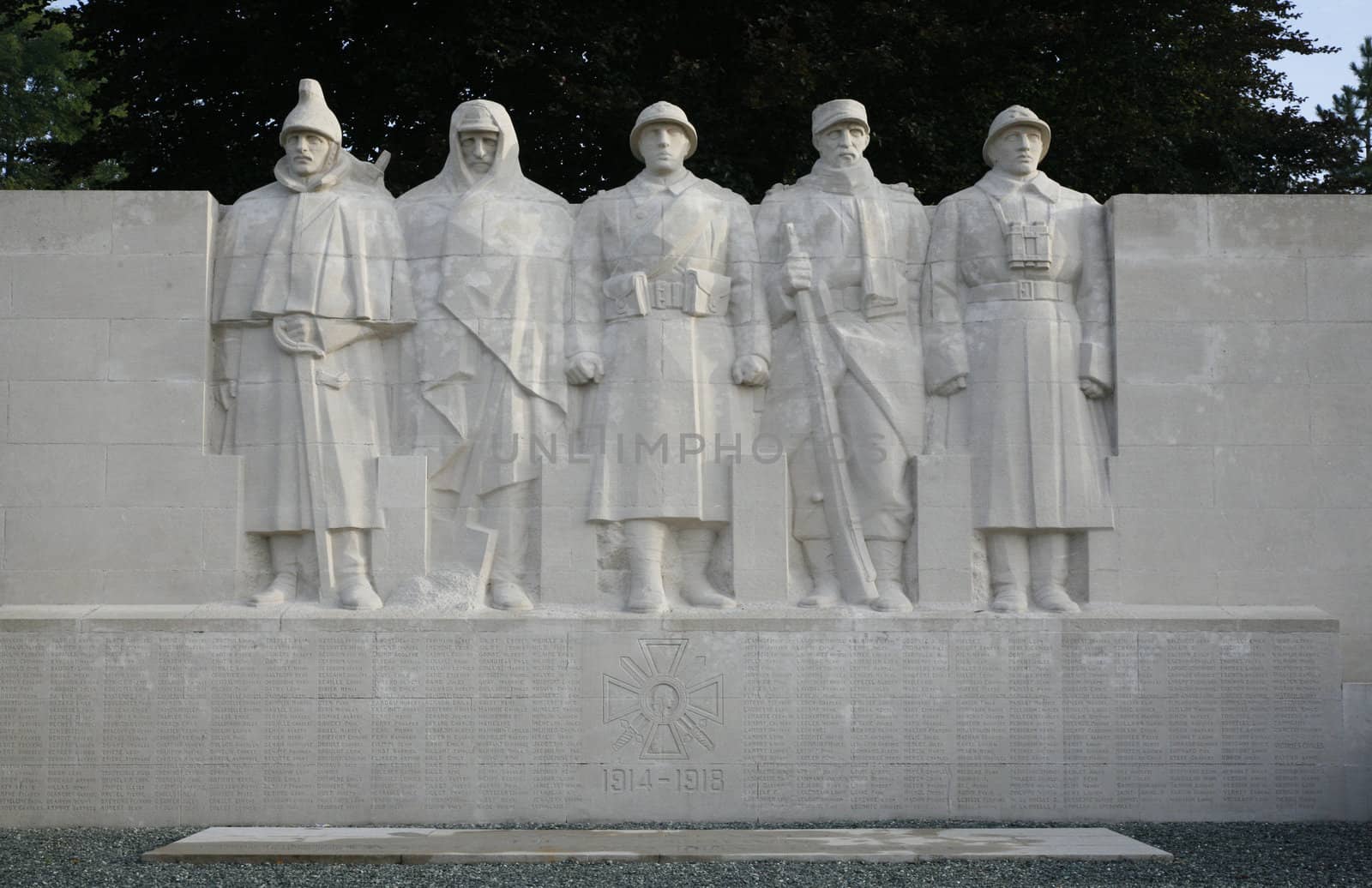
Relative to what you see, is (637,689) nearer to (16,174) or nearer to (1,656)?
(1,656)

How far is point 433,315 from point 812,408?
2.65 m

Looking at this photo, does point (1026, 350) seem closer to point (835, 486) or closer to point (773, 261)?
point (835, 486)

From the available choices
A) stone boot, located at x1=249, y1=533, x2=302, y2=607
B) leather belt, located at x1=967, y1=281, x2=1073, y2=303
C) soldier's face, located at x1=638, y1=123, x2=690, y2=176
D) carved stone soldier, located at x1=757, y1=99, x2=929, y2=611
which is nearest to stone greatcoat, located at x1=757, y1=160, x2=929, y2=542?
carved stone soldier, located at x1=757, y1=99, x2=929, y2=611

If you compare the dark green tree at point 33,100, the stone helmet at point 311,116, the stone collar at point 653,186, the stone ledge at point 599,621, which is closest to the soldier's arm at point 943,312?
the stone ledge at point 599,621

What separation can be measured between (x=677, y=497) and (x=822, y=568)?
3.63ft

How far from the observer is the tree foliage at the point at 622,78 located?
14812 mm

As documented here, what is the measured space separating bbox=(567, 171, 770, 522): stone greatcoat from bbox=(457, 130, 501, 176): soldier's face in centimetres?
76

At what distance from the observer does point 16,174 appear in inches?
994

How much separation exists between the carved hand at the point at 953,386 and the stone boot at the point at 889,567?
42.4 inches

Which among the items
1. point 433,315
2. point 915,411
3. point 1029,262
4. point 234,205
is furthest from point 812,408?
point 234,205

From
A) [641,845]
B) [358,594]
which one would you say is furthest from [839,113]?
[641,845]

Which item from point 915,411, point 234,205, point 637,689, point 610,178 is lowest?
point 637,689

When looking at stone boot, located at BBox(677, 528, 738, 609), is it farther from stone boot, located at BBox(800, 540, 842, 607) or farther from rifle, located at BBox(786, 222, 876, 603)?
rifle, located at BBox(786, 222, 876, 603)

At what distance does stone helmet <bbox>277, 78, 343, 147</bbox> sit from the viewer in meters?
11.3
